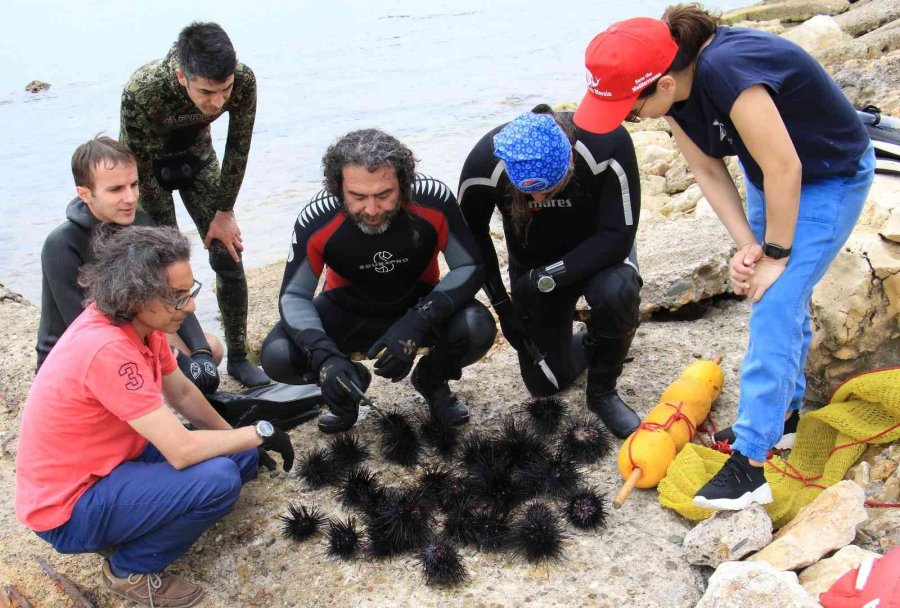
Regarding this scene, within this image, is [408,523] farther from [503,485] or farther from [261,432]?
[261,432]

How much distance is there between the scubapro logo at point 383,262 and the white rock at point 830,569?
2190mm

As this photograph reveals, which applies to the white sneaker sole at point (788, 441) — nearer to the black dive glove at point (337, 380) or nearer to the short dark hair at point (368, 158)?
the black dive glove at point (337, 380)

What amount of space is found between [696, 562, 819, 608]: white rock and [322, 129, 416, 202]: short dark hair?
6.96 feet

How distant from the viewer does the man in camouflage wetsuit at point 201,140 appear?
12.8 feet

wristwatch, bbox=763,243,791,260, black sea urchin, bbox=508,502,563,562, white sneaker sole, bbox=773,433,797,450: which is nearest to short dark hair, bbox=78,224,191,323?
black sea urchin, bbox=508,502,563,562

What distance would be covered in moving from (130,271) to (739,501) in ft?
7.69

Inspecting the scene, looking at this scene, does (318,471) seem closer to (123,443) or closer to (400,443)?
(400,443)

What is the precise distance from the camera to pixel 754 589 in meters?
2.38

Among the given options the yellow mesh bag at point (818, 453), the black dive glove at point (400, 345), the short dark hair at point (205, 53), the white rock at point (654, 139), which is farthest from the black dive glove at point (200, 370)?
the white rock at point (654, 139)

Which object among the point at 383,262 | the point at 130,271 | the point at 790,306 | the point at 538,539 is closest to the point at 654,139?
the point at 383,262

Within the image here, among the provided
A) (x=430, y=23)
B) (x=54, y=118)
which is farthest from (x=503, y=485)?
(x=430, y=23)

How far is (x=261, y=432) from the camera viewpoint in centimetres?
322

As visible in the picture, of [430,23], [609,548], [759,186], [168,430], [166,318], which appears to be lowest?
[430,23]

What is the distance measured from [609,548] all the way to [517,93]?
13.5m
